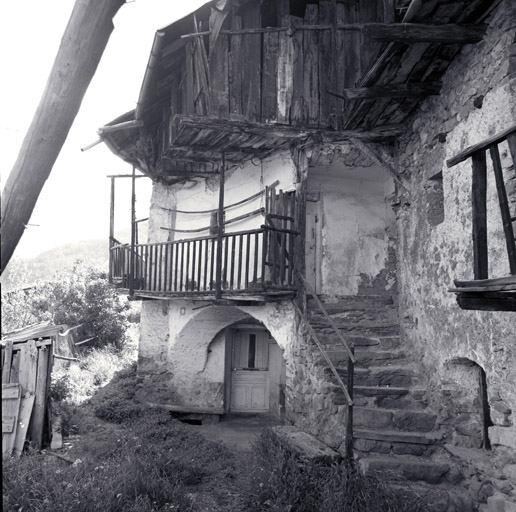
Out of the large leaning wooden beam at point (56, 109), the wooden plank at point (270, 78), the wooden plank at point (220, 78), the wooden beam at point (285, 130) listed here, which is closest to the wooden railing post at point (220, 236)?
the wooden beam at point (285, 130)

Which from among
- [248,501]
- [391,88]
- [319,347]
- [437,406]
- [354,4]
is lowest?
[248,501]

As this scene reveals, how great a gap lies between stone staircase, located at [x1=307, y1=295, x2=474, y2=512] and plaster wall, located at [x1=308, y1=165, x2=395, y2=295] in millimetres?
413

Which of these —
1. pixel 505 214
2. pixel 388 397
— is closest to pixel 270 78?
pixel 388 397

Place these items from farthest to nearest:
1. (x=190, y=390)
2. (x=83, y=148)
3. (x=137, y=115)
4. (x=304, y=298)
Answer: (x=190, y=390), (x=83, y=148), (x=137, y=115), (x=304, y=298)

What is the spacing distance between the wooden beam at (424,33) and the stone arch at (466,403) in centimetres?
399

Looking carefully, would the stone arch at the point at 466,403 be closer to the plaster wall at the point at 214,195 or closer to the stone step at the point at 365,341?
the stone step at the point at 365,341

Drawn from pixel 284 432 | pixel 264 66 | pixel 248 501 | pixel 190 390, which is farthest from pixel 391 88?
pixel 190 390

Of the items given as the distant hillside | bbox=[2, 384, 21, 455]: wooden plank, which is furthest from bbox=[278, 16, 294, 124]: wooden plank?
the distant hillside

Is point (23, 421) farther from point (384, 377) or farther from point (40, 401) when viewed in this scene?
point (384, 377)

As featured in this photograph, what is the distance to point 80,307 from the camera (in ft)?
59.8

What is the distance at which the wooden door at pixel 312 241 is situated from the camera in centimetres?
966

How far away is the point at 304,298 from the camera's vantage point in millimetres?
8539

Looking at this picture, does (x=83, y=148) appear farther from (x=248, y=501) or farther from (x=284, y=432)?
(x=248, y=501)

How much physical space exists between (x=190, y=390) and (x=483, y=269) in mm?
9107
